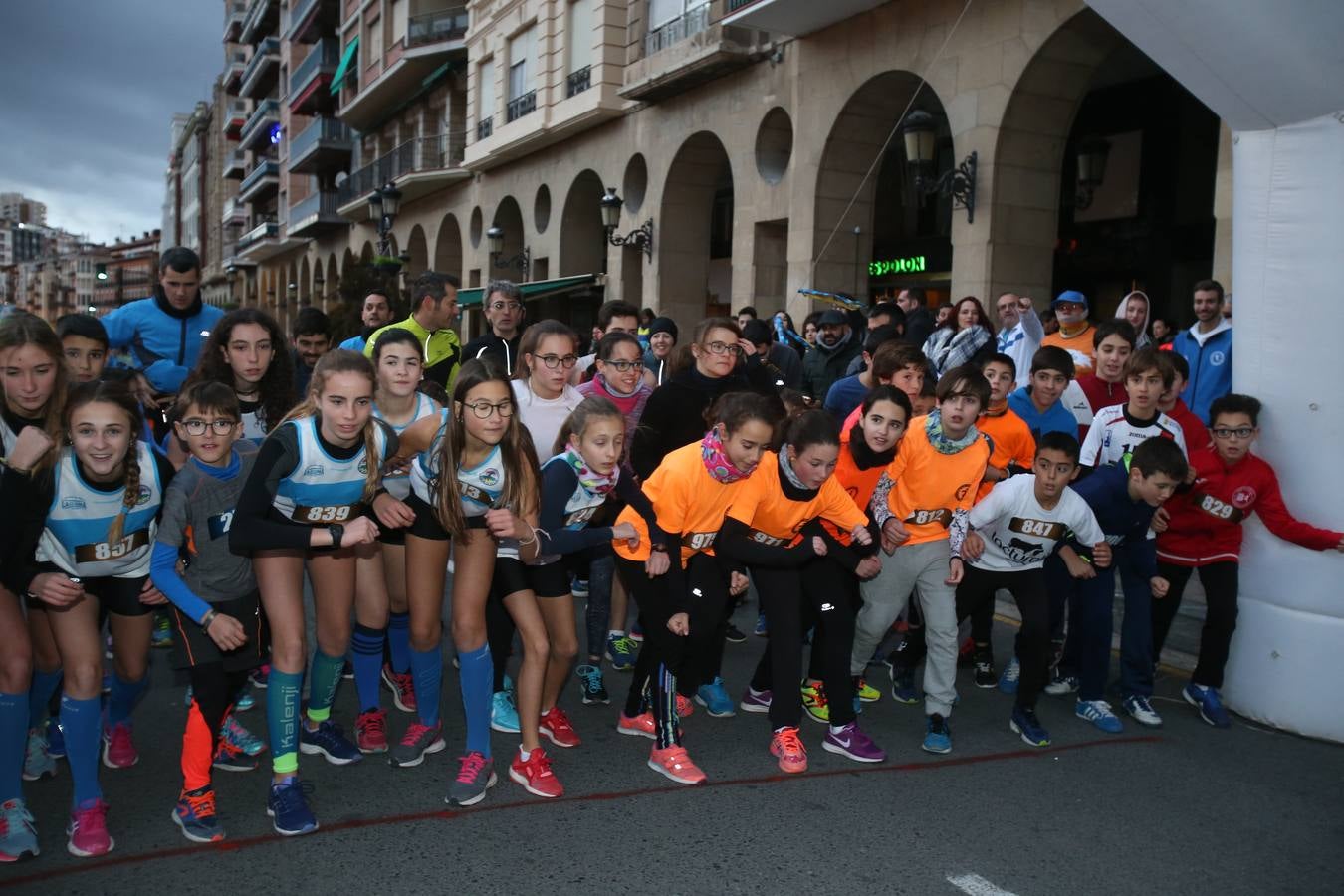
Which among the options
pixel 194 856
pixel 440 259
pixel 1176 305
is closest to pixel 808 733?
pixel 194 856

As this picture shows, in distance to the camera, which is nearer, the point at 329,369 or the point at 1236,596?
the point at 329,369

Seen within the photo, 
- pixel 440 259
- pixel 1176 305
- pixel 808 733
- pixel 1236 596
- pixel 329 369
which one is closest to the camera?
pixel 329 369

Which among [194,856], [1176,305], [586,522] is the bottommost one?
[194,856]

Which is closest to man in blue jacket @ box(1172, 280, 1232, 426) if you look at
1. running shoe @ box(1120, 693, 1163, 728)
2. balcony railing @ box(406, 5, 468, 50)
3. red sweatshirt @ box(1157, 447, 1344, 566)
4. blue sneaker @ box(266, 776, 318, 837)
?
red sweatshirt @ box(1157, 447, 1344, 566)

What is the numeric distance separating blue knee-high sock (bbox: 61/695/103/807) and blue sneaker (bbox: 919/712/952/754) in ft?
11.2

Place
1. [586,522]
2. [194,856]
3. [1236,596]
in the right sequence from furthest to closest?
[1236,596]
[586,522]
[194,856]

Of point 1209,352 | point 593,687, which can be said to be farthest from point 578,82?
point 593,687

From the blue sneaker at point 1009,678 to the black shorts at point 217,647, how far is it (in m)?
3.90

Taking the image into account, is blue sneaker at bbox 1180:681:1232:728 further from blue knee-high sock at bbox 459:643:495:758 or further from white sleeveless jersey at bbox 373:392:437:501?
white sleeveless jersey at bbox 373:392:437:501

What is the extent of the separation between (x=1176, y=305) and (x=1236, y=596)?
34.1 ft

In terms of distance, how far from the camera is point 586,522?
4.41 meters

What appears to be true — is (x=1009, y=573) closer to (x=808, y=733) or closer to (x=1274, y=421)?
(x=808, y=733)

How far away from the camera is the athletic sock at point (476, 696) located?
4.03 metres

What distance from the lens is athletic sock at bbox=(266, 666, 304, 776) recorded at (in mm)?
3781
